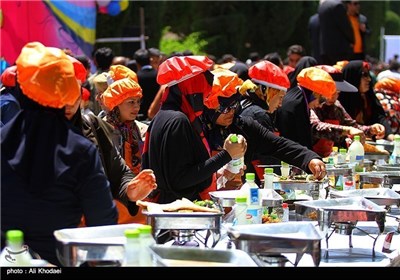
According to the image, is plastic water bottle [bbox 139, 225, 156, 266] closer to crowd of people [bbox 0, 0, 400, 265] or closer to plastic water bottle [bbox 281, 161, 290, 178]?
crowd of people [bbox 0, 0, 400, 265]

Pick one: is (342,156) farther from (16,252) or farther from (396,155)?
(16,252)

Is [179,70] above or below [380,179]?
above

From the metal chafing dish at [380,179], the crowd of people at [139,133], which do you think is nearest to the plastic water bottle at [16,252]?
the crowd of people at [139,133]

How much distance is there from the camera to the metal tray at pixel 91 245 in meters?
2.70

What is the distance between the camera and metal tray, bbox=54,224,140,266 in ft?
8.86

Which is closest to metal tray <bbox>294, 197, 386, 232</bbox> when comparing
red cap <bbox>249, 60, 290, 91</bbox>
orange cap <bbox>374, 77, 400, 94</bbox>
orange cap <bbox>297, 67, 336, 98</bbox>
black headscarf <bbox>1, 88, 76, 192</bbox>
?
black headscarf <bbox>1, 88, 76, 192</bbox>

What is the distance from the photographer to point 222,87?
5.38 m

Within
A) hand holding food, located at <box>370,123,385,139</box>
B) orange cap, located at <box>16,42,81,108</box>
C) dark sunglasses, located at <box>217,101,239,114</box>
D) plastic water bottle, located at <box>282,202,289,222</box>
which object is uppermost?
orange cap, located at <box>16,42,81,108</box>

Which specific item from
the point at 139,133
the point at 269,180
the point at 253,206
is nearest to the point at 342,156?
the point at 269,180

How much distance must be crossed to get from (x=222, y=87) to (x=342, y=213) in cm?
201

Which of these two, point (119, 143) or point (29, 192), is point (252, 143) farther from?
point (29, 192)

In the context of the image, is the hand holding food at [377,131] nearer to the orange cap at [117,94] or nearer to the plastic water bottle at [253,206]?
the orange cap at [117,94]

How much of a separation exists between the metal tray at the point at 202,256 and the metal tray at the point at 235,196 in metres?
1.00

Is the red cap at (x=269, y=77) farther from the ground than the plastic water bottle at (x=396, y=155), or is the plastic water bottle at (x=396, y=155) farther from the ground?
the red cap at (x=269, y=77)
